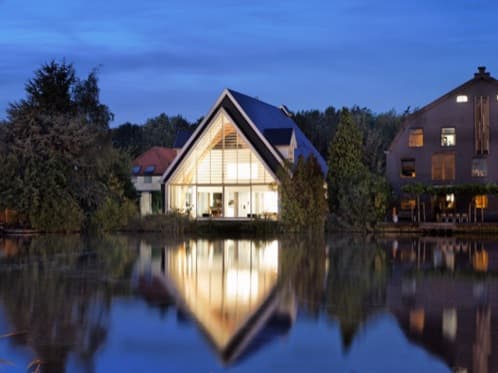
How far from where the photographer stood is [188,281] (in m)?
19.6

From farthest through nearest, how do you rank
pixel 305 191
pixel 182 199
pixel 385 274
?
1. pixel 182 199
2. pixel 305 191
3. pixel 385 274

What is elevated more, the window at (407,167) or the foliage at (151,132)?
the foliage at (151,132)

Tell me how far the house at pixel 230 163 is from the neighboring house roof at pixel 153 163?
1390 cm

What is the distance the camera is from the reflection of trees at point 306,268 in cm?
1644

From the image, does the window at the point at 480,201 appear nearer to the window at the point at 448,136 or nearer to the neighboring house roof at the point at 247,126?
the window at the point at 448,136

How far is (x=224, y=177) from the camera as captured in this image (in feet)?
159

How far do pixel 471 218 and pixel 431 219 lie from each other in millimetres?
2544

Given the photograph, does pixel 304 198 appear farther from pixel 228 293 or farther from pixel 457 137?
pixel 228 293

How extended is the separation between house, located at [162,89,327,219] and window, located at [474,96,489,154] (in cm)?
1185

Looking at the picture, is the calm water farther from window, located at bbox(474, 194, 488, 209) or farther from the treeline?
window, located at bbox(474, 194, 488, 209)

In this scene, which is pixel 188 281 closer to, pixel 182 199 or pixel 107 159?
pixel 107 159

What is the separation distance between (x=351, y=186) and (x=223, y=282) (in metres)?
25.9

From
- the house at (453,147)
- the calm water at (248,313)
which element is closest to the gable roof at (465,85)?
the house at (453,147)

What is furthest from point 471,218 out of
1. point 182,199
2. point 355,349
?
point 355,349
